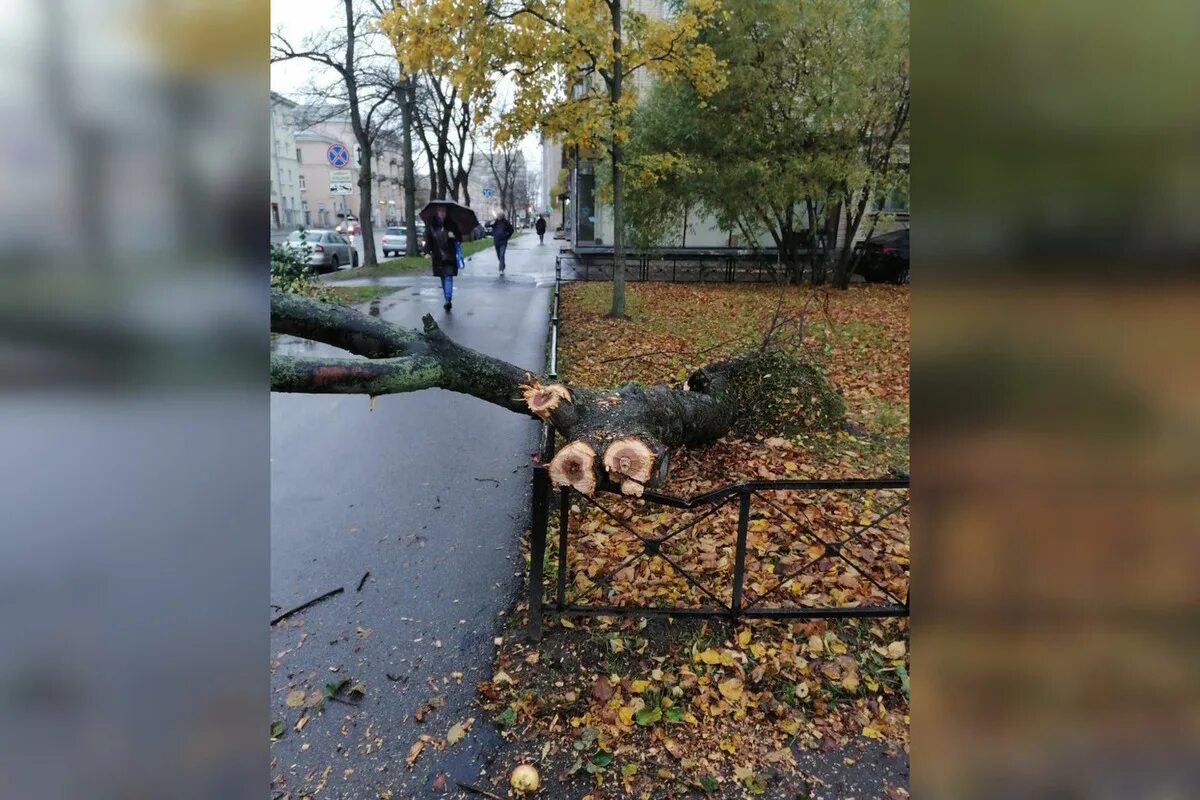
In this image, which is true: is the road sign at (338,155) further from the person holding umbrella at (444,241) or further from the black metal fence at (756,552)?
the black metal fence at (756,552)

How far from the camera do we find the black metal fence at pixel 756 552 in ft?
12.6

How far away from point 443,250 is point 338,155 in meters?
4.09

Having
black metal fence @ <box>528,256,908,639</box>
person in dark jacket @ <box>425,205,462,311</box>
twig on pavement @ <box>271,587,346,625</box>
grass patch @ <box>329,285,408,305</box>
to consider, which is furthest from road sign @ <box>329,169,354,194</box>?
twig on pavement @ <box>271,587,346,625</box>

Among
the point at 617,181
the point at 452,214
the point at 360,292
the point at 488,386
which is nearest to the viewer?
the point at 488,386

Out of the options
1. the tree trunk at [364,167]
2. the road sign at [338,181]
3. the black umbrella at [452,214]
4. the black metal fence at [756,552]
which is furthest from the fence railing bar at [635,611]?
the tree trunk at [364,167]

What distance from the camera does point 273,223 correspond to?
762mm

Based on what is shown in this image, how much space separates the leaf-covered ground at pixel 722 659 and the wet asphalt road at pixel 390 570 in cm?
31

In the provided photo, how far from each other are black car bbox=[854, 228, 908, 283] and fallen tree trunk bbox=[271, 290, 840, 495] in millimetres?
16488

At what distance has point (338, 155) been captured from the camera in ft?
53.7

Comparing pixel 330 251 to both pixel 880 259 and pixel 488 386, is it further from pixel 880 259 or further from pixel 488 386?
pixel 488 386

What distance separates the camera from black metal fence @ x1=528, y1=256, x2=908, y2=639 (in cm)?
385

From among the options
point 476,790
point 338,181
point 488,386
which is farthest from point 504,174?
point 476,790
